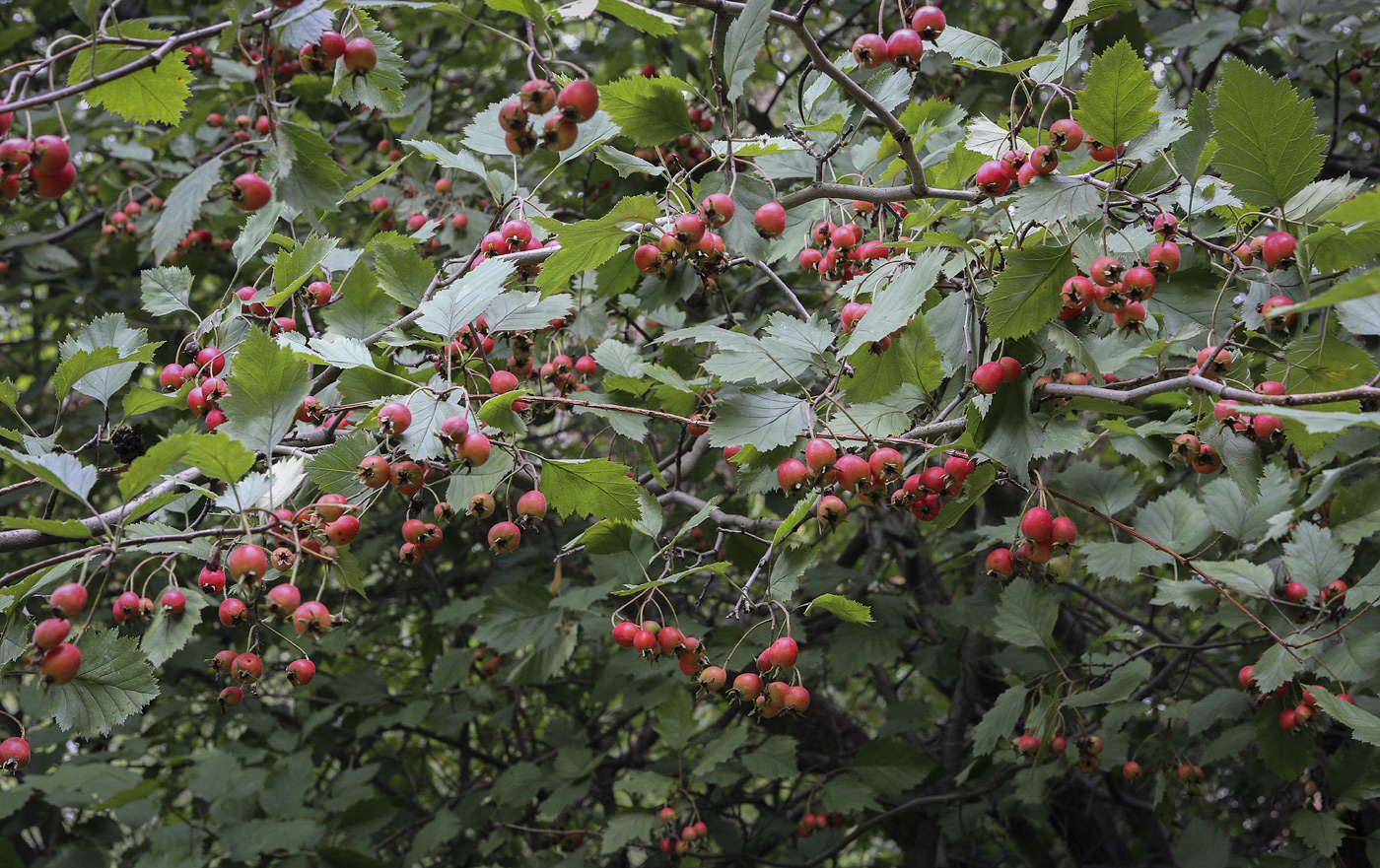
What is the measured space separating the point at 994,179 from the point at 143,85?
A: 214 centimetres

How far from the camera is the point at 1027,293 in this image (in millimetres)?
1833

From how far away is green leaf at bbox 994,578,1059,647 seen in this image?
11.2ft

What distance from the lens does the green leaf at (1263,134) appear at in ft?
5.70

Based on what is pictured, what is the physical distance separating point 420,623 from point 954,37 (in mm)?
4727

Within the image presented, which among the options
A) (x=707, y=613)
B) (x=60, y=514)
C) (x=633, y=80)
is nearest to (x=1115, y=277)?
(x=633, y=80)

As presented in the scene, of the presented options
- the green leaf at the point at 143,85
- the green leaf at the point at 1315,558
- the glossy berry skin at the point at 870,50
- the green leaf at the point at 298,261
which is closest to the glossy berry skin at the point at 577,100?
the glossy berry skin at the point at 870,50

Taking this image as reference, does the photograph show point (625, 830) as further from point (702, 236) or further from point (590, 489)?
point (702, 236)

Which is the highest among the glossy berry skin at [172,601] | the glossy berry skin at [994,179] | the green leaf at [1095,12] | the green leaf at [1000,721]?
the green leaf at [1095,12]

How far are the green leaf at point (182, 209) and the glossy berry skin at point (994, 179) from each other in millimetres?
2475

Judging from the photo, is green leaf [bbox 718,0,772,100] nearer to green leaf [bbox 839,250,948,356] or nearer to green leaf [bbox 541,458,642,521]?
green leaf [bbox 839,250,948,356]

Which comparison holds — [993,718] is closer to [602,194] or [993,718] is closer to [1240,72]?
[1240,72]

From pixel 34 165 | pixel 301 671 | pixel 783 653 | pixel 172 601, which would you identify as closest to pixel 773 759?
pixel 783 653

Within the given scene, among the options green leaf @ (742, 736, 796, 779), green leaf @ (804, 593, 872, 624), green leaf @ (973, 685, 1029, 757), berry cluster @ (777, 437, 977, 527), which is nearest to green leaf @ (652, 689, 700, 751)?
green leaf @ (742, 736, 796, 779)

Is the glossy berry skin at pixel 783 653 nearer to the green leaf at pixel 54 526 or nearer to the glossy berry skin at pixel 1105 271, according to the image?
the glossy berry skin at pixel 1105 271
